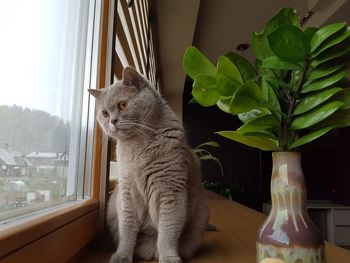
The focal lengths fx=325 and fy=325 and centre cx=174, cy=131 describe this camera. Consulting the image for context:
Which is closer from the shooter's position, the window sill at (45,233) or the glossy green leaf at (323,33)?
the window sill at (45,233)

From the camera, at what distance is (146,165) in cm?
77

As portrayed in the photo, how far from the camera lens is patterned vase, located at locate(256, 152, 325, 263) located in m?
0.53

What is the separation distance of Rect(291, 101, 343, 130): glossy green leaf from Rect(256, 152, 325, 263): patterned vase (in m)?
0.05

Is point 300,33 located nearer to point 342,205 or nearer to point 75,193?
point 75,193

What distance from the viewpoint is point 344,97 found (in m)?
0.55

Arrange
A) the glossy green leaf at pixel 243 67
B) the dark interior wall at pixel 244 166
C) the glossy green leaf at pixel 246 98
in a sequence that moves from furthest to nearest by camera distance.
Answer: the dark interior wall at pixel 244 166 < the glossy green leaf at pixel 243 67 < the glossy green leaf at pixel 246 98

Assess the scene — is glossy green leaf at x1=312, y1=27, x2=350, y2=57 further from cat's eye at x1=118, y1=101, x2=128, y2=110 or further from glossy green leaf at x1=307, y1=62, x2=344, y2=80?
cat's eye at x1=118, y1=101, x2=128, y2=110

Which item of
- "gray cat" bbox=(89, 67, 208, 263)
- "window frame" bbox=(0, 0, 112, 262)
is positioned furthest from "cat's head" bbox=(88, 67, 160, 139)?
"window frame" bbox=(0, 0, 112, 262)

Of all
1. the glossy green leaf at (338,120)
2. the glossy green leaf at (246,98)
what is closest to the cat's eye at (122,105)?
→ the glossy green leaf at (246,98)

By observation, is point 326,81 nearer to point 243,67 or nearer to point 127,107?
point 243,67

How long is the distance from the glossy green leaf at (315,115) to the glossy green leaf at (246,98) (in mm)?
82

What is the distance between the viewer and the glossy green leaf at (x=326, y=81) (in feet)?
1.79

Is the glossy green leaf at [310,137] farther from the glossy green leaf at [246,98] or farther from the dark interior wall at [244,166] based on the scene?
the dark interior wall at [244,166]

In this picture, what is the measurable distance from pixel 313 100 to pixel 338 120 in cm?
5
